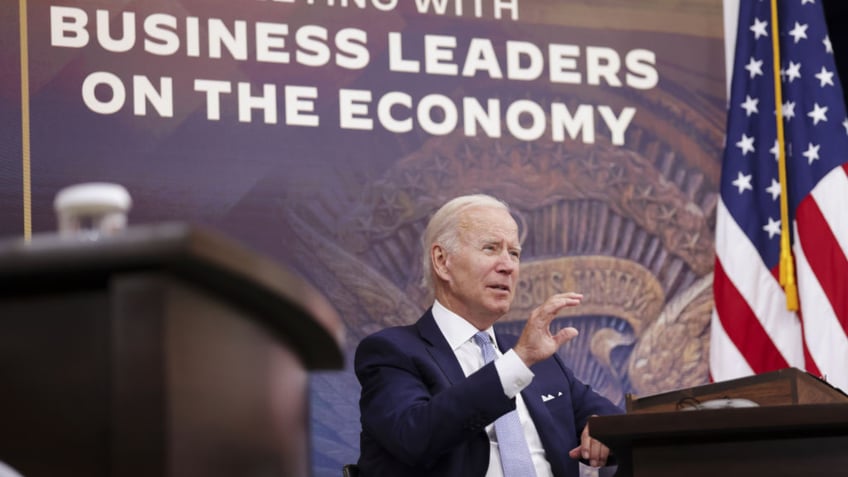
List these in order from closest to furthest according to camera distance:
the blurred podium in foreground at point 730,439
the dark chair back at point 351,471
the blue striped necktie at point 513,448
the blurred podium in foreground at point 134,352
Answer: the blurred podium in foreground at point 134,352, the blurred podium in foreground at point 730,439, the blue striped necktie at point 513,448, the dark chair back at point 351,471

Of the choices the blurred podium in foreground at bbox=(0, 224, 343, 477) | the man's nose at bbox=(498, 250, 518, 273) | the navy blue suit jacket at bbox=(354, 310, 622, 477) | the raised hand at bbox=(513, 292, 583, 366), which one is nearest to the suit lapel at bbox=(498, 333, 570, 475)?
the navy blue suit jacket at bbox=(354, 310, 622, 477)

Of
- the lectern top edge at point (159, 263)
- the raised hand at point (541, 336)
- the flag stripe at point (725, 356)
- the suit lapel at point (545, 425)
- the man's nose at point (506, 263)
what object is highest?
the man's nose at point (506, 263)

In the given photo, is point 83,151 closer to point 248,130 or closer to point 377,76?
point 248,130

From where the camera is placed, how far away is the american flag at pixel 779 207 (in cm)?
468

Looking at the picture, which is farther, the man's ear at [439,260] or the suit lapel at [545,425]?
the man's ear at [439,260]

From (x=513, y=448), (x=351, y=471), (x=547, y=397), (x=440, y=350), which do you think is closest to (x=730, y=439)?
(x=513, y=448)

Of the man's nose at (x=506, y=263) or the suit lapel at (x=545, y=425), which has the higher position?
the man's nose at (x=506, y=263)

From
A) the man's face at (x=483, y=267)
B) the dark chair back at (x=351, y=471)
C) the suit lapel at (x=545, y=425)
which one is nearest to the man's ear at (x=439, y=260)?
the man's face at (x=483, y=267)

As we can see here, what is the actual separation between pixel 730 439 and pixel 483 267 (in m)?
0.94

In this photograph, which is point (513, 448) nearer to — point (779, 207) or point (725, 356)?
point (725, 356)

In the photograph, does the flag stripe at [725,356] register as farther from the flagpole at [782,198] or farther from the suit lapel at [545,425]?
the suit lapel at [545,425]

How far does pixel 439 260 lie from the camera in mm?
3592

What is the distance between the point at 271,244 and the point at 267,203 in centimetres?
14

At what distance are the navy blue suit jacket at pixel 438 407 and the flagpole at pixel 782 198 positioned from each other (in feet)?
4.76
